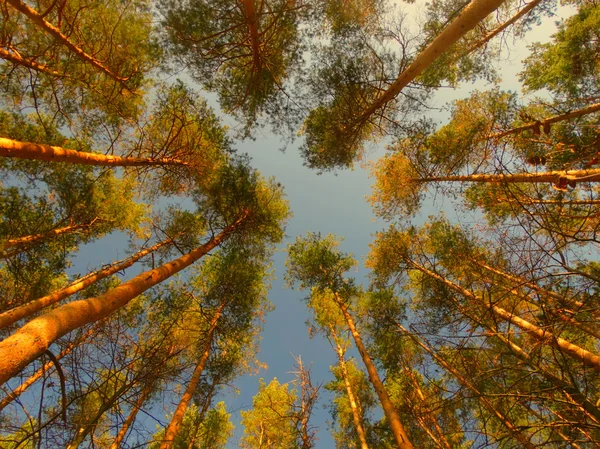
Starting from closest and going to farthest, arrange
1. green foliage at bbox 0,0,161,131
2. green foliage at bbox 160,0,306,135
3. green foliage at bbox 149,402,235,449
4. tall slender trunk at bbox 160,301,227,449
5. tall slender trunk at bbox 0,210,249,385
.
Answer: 1. tall slender trunk at bbox 0,210,249,385
2. tall slender trunk at bbox 160,301,227,449
3. green foliage at bbox 160,0,306,135
4. green foliage at bbox 0,0,161,131
5. green foliage at bbox 149,402,235,449

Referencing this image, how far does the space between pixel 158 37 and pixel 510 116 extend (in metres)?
10.3

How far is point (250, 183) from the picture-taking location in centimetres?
934

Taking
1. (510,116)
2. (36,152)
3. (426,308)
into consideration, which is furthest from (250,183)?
(510,116)

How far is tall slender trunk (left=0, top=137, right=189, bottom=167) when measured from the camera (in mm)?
4105

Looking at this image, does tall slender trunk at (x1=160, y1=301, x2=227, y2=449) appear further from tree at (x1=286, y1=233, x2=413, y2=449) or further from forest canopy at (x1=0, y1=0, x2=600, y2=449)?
tree at (x1=286, y1=233, x2=413, y2=449)

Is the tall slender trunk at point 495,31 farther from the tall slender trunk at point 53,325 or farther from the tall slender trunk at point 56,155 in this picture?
the tall slender trunk at point 53,325

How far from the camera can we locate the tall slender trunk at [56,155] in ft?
13.5

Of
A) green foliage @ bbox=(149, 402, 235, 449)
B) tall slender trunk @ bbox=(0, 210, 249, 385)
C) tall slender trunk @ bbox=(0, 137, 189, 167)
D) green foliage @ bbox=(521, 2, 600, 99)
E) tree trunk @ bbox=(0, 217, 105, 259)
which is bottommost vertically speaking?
tall slender trunk @ bbox=(0, 210, 249, 385)

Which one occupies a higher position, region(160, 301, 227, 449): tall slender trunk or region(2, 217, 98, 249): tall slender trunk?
region(2, 217, 98, 249): tall slender trunk

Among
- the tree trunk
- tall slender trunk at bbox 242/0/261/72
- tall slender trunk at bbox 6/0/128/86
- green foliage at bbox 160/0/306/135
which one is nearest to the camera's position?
tall slender trunk at bbox 6/0/128/86

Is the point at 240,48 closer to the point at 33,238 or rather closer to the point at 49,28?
the point at 49,28

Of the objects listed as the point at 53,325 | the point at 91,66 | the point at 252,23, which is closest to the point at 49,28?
the point at 91,66

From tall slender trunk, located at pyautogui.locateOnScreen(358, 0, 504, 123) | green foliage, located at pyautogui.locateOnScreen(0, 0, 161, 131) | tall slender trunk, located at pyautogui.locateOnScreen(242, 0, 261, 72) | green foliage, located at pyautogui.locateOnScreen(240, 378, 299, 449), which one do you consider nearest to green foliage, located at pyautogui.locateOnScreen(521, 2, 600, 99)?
tall slender trunk, located at pyautogui.locateOnScreen(358, 0, 504, 123)

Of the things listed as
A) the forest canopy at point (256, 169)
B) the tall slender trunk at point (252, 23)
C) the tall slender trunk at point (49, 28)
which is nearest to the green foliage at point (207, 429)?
the forest canopy at point (256, 169)
